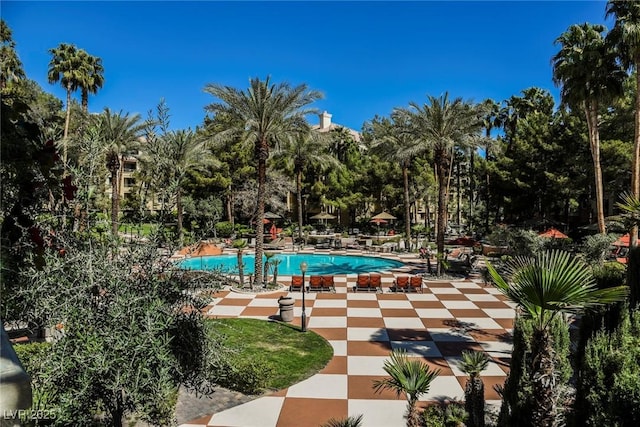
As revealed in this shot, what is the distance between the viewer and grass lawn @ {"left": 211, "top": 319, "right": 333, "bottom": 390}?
31.7ft

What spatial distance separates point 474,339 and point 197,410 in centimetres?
838

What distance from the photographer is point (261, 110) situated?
61.6 ft

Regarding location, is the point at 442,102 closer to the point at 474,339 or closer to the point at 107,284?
the point at 474,339

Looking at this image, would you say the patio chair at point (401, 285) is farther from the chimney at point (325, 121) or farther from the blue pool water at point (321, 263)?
the chimney at point (325, 121)

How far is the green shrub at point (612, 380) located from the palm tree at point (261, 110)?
14948 mm

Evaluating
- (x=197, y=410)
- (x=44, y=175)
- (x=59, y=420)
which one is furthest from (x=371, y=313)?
(x=44, y=175)

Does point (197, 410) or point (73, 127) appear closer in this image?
point (197, 410)

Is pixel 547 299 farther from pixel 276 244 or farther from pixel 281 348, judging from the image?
pixel 276 244

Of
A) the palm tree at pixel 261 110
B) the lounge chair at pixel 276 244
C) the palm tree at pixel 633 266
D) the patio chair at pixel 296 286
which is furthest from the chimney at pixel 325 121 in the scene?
the palm tree at pixel 633 266

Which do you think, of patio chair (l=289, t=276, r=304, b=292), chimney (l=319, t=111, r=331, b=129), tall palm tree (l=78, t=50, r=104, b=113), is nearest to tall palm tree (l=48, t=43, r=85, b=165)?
tall palm tree (l=78, t=50, r=104, b=113)

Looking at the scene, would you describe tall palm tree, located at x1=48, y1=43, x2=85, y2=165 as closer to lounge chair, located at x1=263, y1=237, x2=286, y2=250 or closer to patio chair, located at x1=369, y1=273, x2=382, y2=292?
lounge chair, located at x1=263, y1=237, x2=286, y2=250

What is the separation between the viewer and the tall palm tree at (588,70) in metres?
20.2

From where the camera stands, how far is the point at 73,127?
4288cm

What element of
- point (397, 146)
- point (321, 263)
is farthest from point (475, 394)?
point (397, 146)
